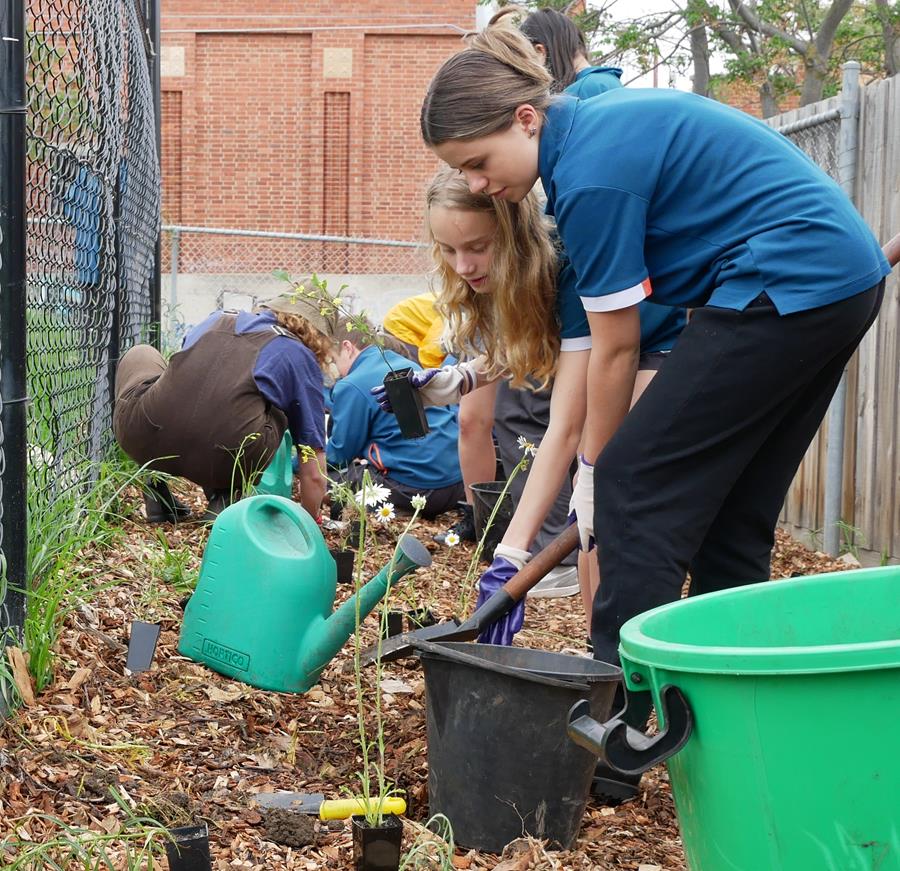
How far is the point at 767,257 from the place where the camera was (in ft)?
7.07

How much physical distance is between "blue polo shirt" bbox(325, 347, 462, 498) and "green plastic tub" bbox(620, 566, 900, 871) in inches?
160

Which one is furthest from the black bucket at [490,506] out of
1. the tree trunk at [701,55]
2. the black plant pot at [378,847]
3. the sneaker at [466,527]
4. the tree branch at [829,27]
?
the tree trunk at [701,55]

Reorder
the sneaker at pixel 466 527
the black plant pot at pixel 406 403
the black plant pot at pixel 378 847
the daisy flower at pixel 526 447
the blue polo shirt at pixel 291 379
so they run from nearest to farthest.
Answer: the black plant pot at pixel 378 847 < the black plant pot at pixel 406 403 < the daisy flower at pixel 526 447 < the blue polo shirt at pixel 291 379 < the sneaker at pixel 466 527

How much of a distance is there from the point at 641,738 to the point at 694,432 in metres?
0.81

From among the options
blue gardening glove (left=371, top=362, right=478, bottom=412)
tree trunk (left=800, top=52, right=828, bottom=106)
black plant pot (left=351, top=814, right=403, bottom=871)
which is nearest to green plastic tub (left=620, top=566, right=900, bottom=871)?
black plant pot (left=351, top=814, right=403, bottom=871)

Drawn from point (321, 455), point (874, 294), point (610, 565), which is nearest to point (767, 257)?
point (874, 294)

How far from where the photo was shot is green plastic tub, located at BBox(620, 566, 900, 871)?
1295 millimetres

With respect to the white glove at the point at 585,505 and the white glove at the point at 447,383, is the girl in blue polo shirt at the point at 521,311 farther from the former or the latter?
the white glove at the point at 447,383

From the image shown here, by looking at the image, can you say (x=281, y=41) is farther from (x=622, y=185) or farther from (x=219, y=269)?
(x=622, y=185)

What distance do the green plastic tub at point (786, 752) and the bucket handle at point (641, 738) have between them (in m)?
0.02

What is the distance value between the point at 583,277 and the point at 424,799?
3.69ft

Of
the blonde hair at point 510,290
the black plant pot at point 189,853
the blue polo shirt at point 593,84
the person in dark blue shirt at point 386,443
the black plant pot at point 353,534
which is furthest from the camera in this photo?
the person in dark blue shirt at point 386,443

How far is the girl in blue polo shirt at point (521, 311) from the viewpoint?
2.72 metres

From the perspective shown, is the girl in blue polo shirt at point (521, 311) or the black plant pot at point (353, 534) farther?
the black plant pot at point (353, 534)
